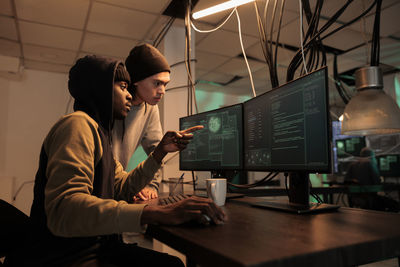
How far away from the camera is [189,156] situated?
1657 millimetres

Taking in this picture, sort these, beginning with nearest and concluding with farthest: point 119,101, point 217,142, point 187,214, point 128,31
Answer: point 187,214
point 119,101
point 217,142
point 128,31

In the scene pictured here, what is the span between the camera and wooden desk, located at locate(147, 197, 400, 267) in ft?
1.49

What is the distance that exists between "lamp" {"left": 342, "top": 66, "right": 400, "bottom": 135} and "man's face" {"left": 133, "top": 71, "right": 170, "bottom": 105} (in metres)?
1.10

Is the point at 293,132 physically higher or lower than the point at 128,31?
lower

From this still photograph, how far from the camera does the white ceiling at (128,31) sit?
2.71m

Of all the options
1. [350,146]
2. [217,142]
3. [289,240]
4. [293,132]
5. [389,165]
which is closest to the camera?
[289,240]

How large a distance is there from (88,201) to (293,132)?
67 cm

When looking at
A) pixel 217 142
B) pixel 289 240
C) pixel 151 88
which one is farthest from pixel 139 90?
pixel 289 240

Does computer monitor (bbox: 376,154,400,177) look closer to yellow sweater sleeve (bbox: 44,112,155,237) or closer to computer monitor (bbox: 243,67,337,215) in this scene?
computer monitor (bbox: 243,67,337,215)

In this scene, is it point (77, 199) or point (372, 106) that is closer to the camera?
point (77, 199)

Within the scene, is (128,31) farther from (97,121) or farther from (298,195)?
(298,195)

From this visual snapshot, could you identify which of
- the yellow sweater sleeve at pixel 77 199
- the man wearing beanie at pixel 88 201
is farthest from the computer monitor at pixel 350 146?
the yellow sweater sleeve at pixel 77 199

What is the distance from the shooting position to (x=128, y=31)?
124 inches

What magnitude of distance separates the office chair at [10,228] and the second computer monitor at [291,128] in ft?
2.98
